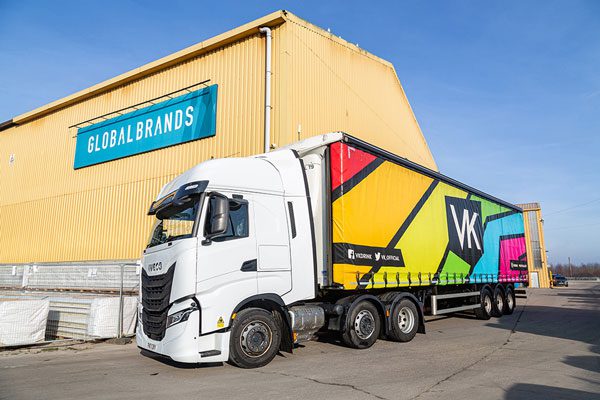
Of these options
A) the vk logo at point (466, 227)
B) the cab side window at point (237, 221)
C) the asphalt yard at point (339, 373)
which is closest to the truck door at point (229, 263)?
the cab side window at point (237, 221)

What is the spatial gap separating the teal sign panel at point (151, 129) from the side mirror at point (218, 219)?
900 centimetres

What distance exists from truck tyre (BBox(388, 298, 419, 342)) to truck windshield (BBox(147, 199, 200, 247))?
4.61m

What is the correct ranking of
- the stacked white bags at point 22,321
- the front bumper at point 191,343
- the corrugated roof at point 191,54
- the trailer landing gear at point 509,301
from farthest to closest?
1. the trailer landing gear at point 509,301
2. the corrugated roof at point 191,54
3. the stacked white bags at point 22,321
4. the front bumper at point 191,343

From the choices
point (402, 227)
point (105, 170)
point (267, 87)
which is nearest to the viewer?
point (402, 227)

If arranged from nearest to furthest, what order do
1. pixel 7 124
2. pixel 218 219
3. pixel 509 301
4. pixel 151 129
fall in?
pixel 218 219
pixel 509 301
pixel 151 129
pixel 7 124

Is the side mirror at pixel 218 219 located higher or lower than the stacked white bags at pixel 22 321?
higher

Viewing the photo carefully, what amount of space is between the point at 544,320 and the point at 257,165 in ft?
36.4

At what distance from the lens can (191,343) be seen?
5633 millimetres

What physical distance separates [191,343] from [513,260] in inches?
527

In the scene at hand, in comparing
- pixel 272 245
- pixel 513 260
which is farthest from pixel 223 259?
pixel 513 260

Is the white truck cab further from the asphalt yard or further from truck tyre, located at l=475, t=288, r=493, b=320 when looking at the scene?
truck tyre, located at l=475, t=288, r=493, b=320

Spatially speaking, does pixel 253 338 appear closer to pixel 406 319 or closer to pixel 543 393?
pixel 543 393

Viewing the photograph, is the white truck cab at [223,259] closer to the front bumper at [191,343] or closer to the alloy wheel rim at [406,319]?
the front bumper at [191,343]

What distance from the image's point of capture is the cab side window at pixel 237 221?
6297 millimetres
